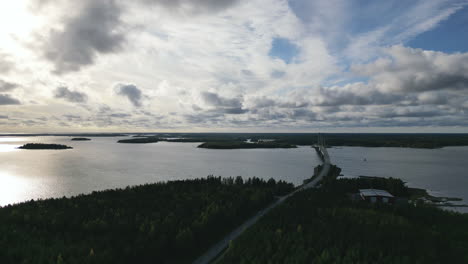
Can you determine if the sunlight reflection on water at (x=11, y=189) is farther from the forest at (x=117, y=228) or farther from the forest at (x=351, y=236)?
the forest at (x=351, y=236)

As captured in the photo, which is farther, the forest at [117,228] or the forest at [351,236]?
the forest at [117,228]

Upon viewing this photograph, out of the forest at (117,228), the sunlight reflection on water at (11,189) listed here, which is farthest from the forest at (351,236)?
the sunlight reflection on water at (11,189)

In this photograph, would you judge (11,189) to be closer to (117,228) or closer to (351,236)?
(117,228)

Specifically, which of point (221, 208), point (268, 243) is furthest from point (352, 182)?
point (268, 243)

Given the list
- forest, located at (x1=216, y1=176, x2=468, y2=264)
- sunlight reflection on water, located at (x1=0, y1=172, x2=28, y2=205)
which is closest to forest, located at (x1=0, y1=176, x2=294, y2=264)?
forest, located at (x1=216, y1=176, x2=468, y2=264)

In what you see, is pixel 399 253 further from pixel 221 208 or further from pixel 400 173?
pixel 400 173

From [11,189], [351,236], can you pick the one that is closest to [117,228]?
[351,236]

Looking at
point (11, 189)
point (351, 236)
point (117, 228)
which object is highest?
point (351, 236)
